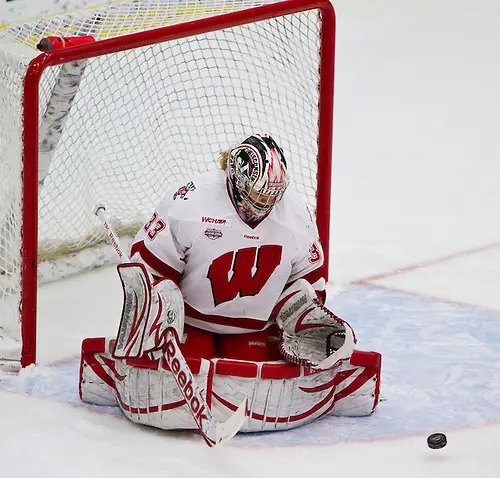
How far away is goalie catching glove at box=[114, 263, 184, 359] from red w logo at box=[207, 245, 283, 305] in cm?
10

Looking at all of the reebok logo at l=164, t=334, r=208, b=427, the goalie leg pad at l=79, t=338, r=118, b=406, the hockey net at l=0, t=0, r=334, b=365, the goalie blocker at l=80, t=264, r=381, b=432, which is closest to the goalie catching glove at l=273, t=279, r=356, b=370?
the goalie blocker at l=80, t=264, r=381, b=432

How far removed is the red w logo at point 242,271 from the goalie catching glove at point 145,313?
10cm

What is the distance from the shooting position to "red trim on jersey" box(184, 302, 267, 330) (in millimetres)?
2535

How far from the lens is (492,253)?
387 centimetres

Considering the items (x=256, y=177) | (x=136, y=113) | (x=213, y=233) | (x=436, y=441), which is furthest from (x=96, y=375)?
(x=136, y=113)

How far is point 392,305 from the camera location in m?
3.37

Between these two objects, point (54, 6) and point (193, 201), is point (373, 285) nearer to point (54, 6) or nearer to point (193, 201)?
point (193, 201)

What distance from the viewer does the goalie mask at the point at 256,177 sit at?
2.38 metres

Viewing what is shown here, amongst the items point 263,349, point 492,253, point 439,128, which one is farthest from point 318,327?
point 439,128

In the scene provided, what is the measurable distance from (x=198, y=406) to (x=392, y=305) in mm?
1162

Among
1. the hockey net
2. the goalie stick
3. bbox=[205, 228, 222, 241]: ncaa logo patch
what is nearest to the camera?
the goalie stick

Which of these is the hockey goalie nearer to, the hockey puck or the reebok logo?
the reebok logo

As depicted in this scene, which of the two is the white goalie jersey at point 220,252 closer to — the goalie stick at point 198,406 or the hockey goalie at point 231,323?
the hockey goalie at point 231,323

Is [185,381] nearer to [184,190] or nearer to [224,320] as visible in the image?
[224,320]
